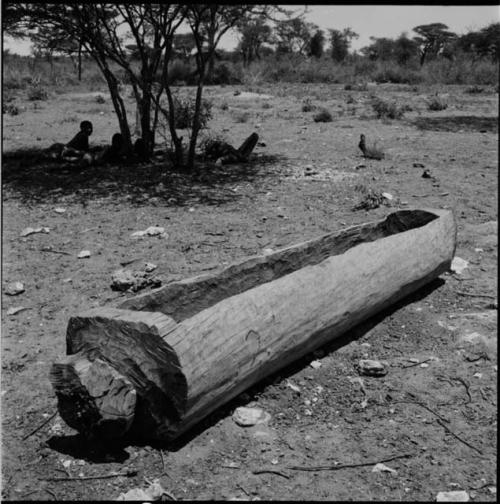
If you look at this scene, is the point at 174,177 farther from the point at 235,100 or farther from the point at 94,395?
the point at 235,100

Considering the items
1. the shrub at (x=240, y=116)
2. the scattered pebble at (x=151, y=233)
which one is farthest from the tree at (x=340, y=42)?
the scattered pebble at (x=151, y=233)

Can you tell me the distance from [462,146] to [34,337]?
27.1 feet

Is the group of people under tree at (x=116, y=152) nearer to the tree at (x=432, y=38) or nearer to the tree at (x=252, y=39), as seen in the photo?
the tree at (x=252, y=39)

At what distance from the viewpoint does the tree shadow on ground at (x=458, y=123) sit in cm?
1171

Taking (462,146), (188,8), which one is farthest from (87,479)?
(462,146)

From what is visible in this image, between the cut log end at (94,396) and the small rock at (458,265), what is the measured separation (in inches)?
127

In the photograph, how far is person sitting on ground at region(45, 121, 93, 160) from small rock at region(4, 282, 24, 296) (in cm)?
476

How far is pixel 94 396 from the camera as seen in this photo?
251 cm

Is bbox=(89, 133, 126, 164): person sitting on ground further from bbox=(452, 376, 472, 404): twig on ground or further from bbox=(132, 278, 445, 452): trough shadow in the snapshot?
bbox=(452, 376, 472, 404): twig on ground

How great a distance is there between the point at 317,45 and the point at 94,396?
4495cm

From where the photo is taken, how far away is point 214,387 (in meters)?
2.64

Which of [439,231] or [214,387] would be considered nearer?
[214,387]

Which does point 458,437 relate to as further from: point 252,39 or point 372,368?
point 252,39

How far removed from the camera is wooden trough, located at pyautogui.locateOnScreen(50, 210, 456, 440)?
8.27 feet
